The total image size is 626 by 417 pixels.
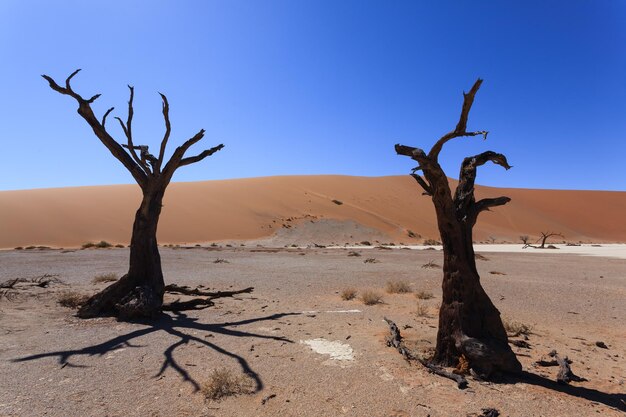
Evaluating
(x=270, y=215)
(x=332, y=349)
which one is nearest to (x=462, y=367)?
(x=332, y=349)

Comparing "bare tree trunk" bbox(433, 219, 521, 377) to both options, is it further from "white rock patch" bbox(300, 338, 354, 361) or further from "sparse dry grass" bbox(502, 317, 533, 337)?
"sparse dry grass" bbox(502, 317, 533, 337)

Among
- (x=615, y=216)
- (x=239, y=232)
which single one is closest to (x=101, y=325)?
(x=239, y=232)

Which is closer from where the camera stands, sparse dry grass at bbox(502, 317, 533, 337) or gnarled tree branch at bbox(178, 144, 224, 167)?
sparse dry grass at bbox(502, 317, 533, 337)

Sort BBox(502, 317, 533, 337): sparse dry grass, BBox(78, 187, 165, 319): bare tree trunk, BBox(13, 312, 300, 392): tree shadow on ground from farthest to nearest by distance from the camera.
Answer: BBox(78, 187, 165, 319): bare tree trunk → BBox(502, 317, 533, 337): sparse dry grass → BBox(13, 312, 300, 392): tree shadow on ground

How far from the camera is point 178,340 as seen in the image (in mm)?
6176

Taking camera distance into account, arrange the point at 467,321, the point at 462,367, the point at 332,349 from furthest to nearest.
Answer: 1. the point at 332,349
2. the point at 467,321
3. the point at 462,367

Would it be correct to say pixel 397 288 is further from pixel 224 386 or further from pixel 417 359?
pixel 224 386

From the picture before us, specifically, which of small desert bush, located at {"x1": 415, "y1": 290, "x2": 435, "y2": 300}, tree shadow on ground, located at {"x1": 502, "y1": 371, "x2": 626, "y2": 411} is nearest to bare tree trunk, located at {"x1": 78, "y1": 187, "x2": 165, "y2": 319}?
small desert bush, located at {"x1": 415, "y1": 290, "x2": 435, "y2": 300}

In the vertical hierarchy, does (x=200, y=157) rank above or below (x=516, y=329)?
above

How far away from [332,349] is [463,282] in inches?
78.8

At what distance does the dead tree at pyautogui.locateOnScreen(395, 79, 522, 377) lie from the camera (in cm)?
473

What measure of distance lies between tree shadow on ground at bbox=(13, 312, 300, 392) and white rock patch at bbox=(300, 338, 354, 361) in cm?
40

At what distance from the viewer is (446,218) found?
5.11 meters

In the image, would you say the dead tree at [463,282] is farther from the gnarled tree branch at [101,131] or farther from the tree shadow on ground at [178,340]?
the gnarled tree branch at [101,131]
